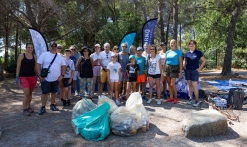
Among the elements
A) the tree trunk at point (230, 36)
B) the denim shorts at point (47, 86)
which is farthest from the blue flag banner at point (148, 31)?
the tree trunk at point (230, 36)

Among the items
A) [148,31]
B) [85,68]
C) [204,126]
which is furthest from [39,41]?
[204,126]

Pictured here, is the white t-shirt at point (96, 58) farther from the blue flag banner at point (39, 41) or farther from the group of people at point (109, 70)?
the blue flag banner at point (39, 41)

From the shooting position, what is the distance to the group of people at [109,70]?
523 cm

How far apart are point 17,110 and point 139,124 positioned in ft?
11.4

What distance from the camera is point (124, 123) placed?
4.07 m

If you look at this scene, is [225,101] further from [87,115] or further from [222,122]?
[87,115]

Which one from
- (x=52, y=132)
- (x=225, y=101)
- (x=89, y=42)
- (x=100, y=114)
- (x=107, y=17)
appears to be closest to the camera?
(x=100, y=114)

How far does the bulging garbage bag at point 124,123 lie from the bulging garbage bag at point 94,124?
4.9 inches

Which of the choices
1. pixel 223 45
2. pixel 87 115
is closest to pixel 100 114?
pixel 87 115

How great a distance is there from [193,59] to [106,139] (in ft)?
10.5

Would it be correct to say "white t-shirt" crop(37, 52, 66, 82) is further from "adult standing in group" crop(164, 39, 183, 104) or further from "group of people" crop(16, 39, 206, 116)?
"adult standing in group" crop(164, 39, 183, 104)

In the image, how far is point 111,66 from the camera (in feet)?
20.0

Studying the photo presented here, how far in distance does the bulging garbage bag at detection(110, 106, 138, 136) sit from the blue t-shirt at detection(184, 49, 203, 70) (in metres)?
2.54

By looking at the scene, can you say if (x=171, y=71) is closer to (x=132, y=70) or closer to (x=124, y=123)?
(x=132, y=70)
